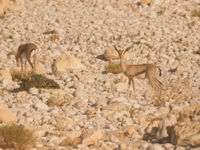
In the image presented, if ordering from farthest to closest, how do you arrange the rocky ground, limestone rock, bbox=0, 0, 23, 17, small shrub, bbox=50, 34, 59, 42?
limestone rock, bbox=0, 0, 23, 17 → small shrub, bbox=50, 34, 59, 42 → the rocky ground

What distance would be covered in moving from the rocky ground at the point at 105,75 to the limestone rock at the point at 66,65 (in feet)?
0.39

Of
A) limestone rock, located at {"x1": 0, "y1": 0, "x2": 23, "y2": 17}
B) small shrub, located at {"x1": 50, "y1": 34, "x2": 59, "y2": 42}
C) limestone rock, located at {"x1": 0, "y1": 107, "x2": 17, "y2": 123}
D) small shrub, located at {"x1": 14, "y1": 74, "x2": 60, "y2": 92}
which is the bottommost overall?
limestone rock, located at {"x1": 0, "y1": 107, "x2": 17, "y2": 123}

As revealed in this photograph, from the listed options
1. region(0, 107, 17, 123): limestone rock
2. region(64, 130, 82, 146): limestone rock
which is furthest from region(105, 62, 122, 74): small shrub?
region(64, 130, 82, 146): limestone rock

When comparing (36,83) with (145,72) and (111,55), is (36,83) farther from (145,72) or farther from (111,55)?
(111,55)

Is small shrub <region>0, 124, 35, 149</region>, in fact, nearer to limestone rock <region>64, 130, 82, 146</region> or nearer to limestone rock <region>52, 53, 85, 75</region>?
limestone rock <region>64, 130, 82, 146</region>

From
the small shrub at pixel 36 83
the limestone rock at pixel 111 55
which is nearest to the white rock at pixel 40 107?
the small shrub at pixel 36 83

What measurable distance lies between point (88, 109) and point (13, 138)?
2.90 meters

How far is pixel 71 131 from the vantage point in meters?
7.98

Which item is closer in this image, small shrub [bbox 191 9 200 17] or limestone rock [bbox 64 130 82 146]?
limestone rock [bbox 64 130 82 146]

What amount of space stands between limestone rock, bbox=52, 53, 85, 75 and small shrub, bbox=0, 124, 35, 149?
6.10 m

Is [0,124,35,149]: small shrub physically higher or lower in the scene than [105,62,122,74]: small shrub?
lower

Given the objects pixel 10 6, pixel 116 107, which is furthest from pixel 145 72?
pixel 10 6

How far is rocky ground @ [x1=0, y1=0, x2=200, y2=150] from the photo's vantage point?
7379 mm

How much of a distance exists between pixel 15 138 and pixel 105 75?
6418mm
